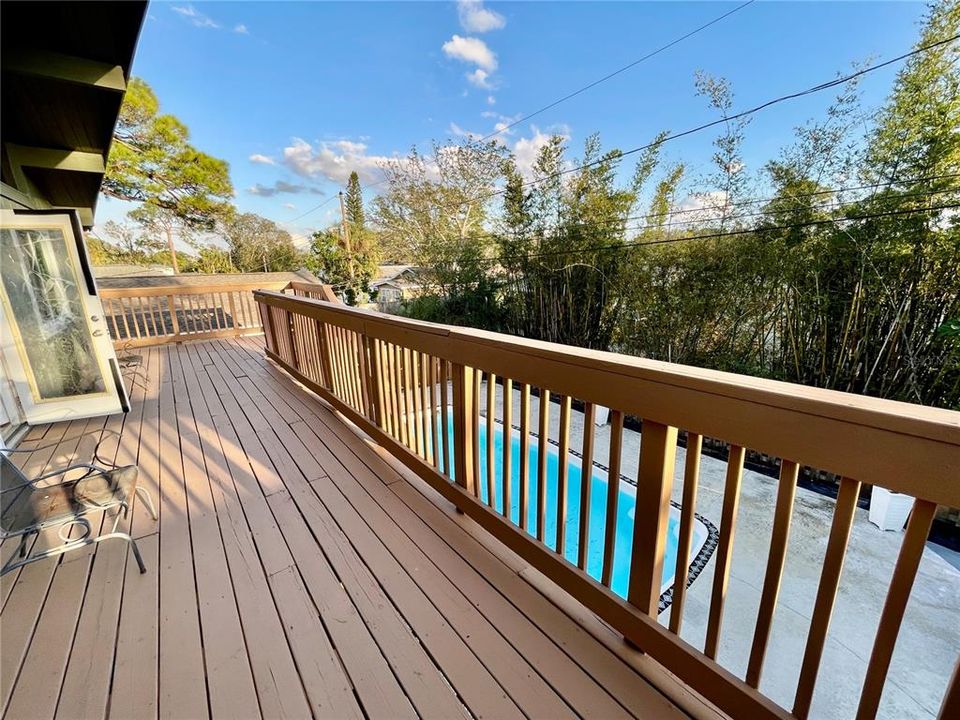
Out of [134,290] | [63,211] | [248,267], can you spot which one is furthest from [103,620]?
[248,267]

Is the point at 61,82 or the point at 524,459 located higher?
the point at 61,82

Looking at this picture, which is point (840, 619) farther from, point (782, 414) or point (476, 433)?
point (782, 414)

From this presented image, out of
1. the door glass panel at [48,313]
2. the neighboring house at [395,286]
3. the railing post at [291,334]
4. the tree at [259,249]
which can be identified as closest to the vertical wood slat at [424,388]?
the railing post at [291,334]

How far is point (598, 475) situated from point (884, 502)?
2.83 metres

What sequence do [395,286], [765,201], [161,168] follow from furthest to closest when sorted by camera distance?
[395,286] → [161,168] → [765,201]

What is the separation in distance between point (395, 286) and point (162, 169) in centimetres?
992

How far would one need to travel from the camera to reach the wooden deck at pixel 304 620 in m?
1.16

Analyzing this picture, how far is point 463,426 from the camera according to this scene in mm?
1844

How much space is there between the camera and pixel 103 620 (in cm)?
146

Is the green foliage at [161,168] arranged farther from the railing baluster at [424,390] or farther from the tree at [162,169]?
the railing baluster at [424,390]

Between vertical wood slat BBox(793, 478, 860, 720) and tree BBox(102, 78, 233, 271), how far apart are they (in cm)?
1757

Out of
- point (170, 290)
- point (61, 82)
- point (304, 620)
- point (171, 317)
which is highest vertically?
point (61, 82)

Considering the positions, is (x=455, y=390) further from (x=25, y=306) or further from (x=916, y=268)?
(x=916, y=268)

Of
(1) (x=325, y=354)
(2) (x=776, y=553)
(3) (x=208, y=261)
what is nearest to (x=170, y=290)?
(1) (x=325, y=354)
